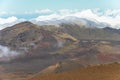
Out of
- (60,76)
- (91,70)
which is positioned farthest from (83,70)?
(60,76)

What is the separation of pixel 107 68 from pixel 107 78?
10678mm

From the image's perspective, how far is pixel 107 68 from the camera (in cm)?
8625

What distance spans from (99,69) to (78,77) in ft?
27.4

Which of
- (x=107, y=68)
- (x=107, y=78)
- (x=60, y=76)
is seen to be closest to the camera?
(x=107, y=78)

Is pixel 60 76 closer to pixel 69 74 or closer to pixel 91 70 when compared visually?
pixel 69 74

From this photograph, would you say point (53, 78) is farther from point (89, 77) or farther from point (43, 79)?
point (89, 77)

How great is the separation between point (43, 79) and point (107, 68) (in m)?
16.8

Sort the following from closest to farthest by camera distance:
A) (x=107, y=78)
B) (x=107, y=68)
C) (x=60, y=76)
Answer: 1. (x=107, y=78)
2. (x=60, y=76)
3. (x=107, y=68)

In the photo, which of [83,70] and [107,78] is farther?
[83,70]

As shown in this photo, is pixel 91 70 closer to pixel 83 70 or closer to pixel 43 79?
pixel 83 70

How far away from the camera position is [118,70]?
82.6 metres

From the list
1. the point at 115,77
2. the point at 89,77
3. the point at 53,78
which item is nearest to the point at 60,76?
the point at 53,78

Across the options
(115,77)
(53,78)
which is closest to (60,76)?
(53,78)

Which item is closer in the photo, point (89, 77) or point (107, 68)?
point (89, 77)
